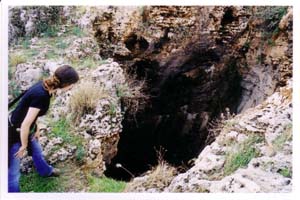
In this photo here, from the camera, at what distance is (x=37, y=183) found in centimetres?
269

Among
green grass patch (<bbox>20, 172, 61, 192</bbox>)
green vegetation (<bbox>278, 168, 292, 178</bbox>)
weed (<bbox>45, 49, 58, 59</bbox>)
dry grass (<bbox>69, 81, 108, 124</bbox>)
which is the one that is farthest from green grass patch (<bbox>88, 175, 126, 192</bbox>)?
green vegetation (<bbox>278, 168, 292, 178</bbox>)

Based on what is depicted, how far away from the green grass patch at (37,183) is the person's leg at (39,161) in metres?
0.03

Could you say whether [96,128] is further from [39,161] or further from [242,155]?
[242,155]

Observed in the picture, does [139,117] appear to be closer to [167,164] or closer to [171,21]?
[167,164]

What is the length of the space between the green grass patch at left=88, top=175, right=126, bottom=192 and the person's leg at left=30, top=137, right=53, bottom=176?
0.22 meters

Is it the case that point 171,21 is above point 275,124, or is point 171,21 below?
above

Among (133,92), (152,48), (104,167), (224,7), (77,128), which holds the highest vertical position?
(224,7)

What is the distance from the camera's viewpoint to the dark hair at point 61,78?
8.93ft

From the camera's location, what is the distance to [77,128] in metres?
2.72

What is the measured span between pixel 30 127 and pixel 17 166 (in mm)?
209

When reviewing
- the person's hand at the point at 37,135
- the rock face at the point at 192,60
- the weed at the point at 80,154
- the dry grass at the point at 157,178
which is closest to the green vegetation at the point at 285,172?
the rock face at the point at 192,60

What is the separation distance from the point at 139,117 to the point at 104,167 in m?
0.32

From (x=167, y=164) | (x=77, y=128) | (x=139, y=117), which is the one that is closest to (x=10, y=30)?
(x=77, y=128)

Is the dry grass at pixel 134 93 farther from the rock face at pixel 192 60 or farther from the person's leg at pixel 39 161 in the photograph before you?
the person's leg at pixel 39 161
